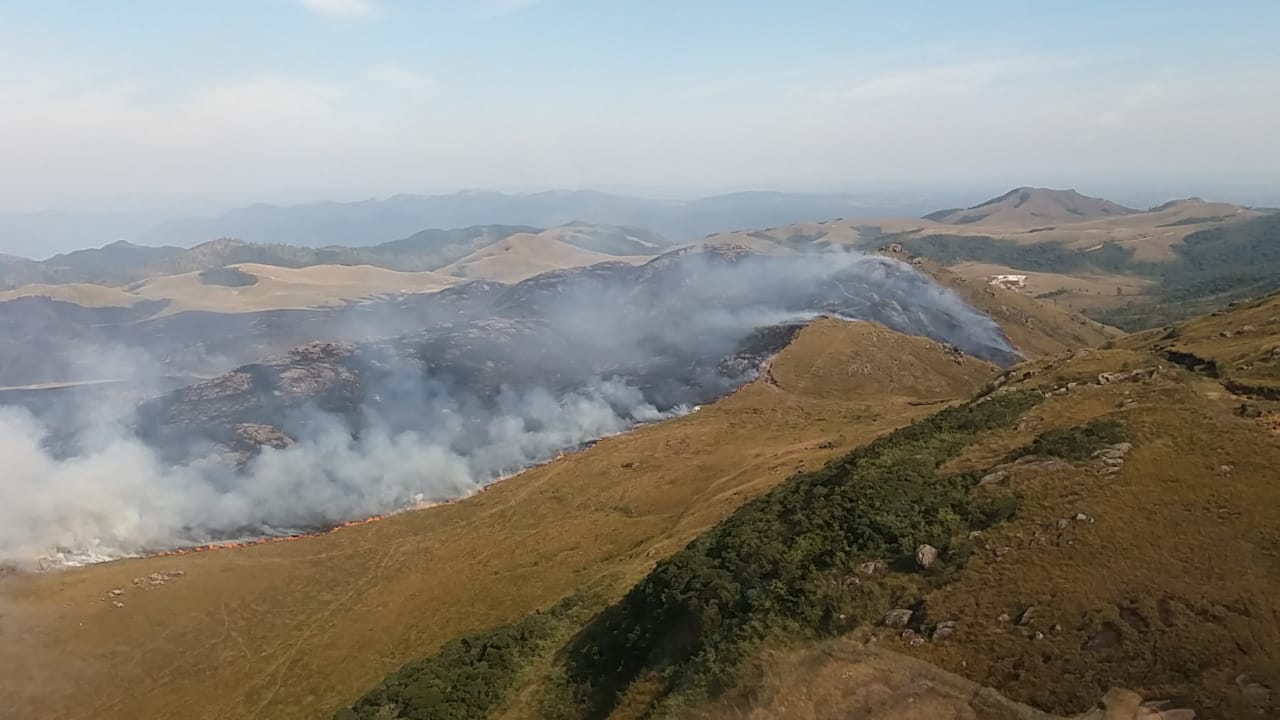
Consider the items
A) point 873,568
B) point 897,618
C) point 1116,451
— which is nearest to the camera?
point 897,618

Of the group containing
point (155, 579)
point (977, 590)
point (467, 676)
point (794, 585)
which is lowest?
point (155, 579)

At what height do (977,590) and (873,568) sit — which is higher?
(977,590)

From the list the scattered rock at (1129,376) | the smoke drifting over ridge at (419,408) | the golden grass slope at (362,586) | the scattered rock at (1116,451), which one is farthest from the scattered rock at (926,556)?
the smoke drifting over ridge at (419,408)

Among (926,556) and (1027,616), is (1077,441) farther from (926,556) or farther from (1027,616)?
(1027,616)

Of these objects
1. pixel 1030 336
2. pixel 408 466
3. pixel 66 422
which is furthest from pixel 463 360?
pixel 1030 336

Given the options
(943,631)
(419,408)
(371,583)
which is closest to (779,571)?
(943,631)

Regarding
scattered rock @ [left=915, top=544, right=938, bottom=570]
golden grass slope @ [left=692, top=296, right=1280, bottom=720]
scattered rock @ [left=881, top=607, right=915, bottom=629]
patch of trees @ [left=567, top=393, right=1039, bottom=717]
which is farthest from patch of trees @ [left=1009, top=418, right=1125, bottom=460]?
scattered rock @ [left=881, top=607, right=915, bottom=629]

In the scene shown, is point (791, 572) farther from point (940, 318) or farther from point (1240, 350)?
point (940, 318)
